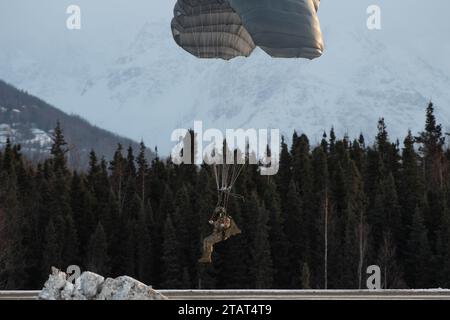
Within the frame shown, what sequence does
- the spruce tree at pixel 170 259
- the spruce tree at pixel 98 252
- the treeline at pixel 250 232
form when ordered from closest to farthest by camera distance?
the treeline at pixel 250 232 → the spruce tree at pixel 170 259 → the spruce tree at pixel 98 252

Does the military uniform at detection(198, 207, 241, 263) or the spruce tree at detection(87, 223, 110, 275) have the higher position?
the military uniform at detection(198, 207, 241, 263)

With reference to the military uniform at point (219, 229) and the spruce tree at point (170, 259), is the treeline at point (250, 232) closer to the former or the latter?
the spruce tree at point (170, 259)

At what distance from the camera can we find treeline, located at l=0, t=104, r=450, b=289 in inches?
2517

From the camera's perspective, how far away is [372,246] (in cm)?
6669

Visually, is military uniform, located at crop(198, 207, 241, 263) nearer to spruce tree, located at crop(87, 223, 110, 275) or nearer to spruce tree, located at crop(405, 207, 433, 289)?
spruce tree, located at crop(405, 207, 433, 289)

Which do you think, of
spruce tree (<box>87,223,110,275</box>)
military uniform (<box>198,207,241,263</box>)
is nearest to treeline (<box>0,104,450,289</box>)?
spruce tree (<box>87,223,110,275</box>)

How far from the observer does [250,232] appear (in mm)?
65312

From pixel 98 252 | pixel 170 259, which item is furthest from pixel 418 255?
pixel 98 252

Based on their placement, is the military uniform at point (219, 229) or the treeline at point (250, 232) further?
the treeline at point (250, 232)

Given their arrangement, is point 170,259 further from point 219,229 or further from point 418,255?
point 219,229

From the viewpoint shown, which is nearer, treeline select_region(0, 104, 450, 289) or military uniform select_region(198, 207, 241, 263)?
military uniform select_region(198, 207, 241, 263)

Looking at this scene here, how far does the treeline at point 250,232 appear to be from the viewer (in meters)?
Result: 63.9

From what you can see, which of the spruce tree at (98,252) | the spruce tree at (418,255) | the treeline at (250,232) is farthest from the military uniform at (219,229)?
the spruce tree at (98,252)
